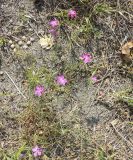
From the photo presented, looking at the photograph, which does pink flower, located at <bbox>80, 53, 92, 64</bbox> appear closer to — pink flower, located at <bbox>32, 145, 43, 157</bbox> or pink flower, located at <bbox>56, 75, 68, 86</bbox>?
pink flower, located at <bbox>56, 75, 68, 86</bbox>

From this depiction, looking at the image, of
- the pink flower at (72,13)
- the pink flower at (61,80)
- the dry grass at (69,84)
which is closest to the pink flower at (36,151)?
the dry grass at (69,84)

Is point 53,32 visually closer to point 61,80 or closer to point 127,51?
point 61,80

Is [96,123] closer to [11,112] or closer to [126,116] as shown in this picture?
[126,116]

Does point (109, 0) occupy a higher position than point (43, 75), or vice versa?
point (109, 0)

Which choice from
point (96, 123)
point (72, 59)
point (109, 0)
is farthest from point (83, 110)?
point (109, 0)

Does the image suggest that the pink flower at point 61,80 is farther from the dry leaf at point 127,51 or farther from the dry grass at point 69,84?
the dry leaf at point 127,51

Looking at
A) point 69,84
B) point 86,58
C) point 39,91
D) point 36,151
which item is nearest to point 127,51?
point 86,58

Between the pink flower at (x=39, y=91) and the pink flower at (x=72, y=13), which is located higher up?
the pink flower at (x=72, y=13)

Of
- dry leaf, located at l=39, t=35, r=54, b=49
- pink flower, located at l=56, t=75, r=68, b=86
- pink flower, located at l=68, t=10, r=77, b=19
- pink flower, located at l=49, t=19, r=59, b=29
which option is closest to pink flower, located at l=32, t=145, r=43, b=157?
pink flower, located at l=56, t=75, r=68, b=86
